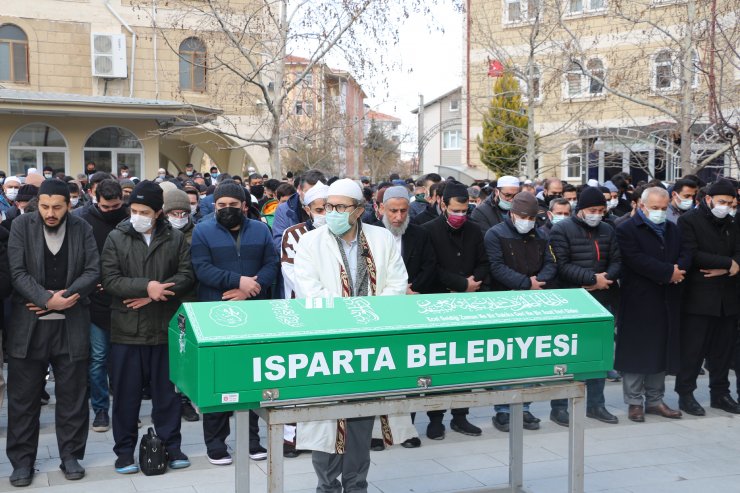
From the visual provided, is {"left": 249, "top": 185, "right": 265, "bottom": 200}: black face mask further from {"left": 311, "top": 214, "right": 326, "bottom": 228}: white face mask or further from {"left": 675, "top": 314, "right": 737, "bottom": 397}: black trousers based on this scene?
{"left": 675, "top": 314, "right": 737, "bottom": 397}: black trousers

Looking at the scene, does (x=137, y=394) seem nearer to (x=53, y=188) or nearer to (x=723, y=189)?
(x=53, y=188)

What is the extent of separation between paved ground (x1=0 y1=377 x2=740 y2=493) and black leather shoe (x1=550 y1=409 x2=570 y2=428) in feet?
0.25

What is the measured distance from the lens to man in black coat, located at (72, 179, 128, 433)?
6.94 meters

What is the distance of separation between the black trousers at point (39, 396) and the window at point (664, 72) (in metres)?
12.4

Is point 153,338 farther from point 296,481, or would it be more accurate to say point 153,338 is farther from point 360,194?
point 360,194

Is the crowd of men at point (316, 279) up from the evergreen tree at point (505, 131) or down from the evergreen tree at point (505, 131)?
down

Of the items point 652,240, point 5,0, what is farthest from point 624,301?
point 5,0

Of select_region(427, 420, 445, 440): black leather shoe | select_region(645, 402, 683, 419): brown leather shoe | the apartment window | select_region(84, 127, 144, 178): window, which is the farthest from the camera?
select_region(84, 127, 144, 178): window

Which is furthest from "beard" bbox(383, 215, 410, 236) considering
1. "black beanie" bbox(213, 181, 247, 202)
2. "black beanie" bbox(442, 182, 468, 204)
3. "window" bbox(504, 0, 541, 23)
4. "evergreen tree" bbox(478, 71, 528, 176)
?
"evergreen tree" bbox(478, 71, 528, 176)

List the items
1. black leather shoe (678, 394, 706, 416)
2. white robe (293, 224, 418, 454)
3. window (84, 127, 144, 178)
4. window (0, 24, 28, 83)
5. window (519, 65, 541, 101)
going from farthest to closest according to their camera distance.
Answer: window (0, 24, 28, 83), window (84, 127, 144, 178), window (519, 65, 541, 101), black leather shoe (678, 394, 706, 416), white robe (293, 224, 418, 454)

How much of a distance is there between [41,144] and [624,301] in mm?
19237

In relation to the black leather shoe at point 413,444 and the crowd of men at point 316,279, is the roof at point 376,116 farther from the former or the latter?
the black leather shoe at point 413,444

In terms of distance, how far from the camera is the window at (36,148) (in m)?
22.5

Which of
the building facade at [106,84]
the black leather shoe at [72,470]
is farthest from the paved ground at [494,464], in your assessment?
the building facade at [106,84]
